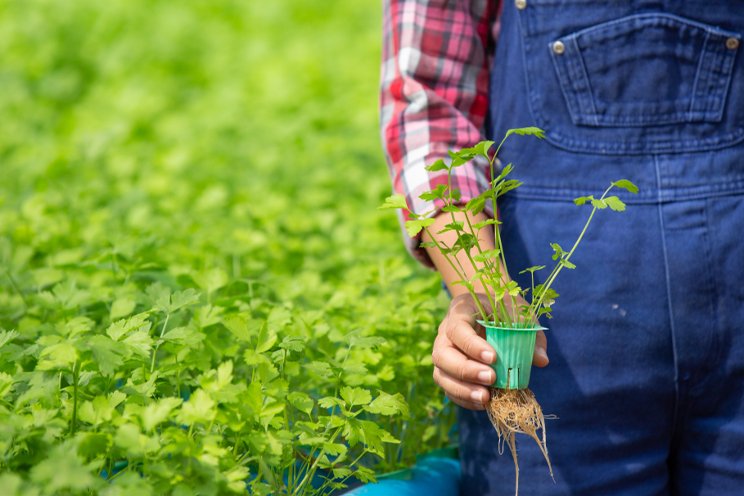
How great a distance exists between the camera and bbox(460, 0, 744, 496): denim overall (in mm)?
1492

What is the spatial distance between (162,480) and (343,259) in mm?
1523

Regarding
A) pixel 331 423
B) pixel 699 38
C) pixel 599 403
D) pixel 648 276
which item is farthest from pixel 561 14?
pixel 331 423

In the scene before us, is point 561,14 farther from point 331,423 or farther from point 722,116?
point 331,423

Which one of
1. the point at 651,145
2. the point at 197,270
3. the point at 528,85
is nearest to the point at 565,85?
the point at 528,85

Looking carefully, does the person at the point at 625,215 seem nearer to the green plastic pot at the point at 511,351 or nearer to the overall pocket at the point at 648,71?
the overall pocket at the point at 648,71

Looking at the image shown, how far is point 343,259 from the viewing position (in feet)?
8.84

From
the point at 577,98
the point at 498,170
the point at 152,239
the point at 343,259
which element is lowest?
the point at 343,259

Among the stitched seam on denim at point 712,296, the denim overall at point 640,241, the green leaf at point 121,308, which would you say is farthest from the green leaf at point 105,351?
the stitched seam on denim at point 712,296

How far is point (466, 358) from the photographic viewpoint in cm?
129

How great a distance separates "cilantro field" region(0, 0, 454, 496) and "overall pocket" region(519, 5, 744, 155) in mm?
571

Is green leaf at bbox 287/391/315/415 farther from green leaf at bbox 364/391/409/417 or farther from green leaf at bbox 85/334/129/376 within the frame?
green leaf at bbox 85/334/129/376

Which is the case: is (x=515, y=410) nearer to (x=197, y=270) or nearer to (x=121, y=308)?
(x=121, y=308)

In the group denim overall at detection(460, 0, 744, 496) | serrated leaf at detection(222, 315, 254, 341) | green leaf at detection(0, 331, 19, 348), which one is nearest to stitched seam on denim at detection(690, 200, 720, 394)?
denim overall at detection(460, 0, 744, 496)

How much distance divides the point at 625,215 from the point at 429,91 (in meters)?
0.41
